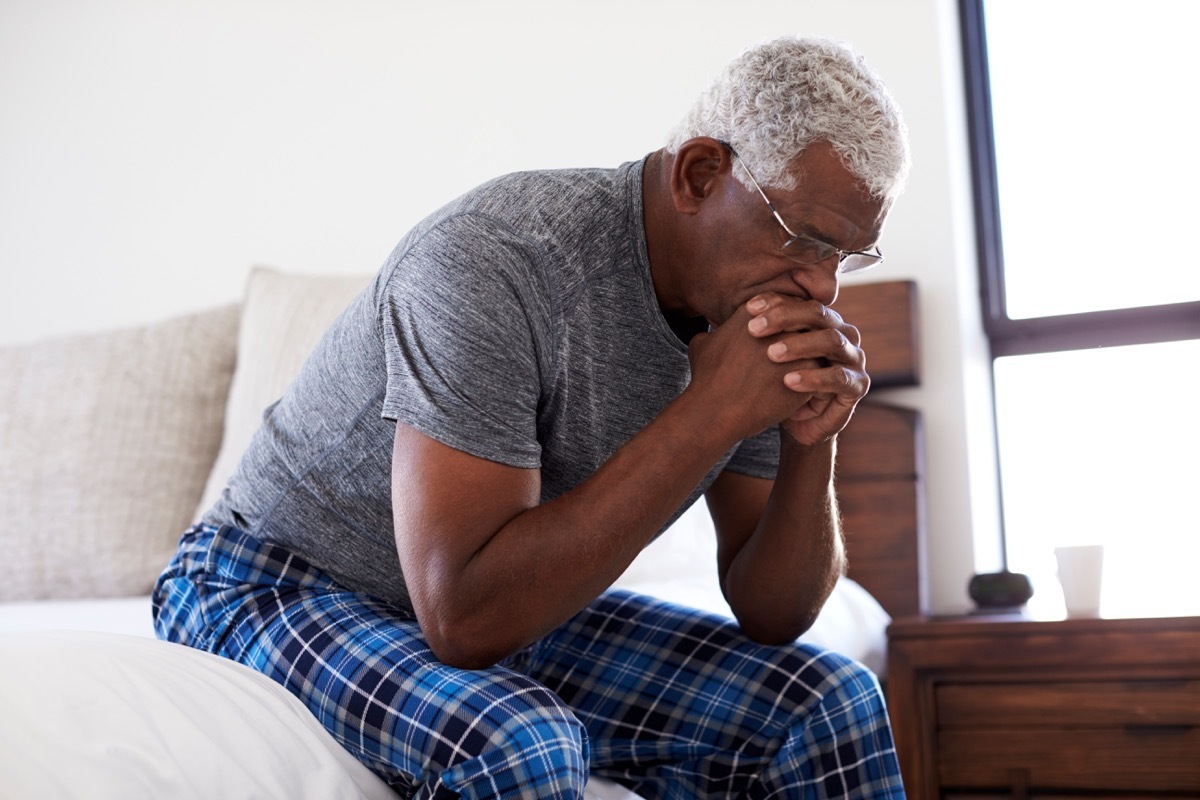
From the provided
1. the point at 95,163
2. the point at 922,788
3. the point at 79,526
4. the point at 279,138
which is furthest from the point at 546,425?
the point at 95,163

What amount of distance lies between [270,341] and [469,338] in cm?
118

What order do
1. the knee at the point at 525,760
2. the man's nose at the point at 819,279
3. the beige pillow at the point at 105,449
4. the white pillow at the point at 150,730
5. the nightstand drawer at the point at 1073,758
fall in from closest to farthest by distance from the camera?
the white pillow at the point at 150,730 < the knee at the point at 525,760 < the man's nose at the point at 819,279 < the nightstand drawer at the point at 1073,758 < the beige pillow at the point at 105,449

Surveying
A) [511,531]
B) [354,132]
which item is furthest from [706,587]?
[354,132]

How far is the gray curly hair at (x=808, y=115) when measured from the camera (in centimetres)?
106

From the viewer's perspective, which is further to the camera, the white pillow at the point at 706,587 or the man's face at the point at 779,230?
the white pillow at the point at 706,587

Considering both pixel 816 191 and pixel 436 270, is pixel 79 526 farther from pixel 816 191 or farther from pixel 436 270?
pixel 816 191

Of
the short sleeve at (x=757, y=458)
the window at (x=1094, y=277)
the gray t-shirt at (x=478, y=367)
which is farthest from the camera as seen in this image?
the window at (x=1094, y=277)

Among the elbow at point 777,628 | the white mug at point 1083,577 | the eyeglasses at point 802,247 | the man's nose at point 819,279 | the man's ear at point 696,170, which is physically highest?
the man's ear at point 696,170

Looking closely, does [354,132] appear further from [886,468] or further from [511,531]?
[511,531]

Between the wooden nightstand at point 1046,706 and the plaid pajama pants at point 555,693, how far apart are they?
57 centimetres

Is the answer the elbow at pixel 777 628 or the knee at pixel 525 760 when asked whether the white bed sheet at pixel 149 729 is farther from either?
the elbow at pixel 777 628

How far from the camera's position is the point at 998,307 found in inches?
88.4

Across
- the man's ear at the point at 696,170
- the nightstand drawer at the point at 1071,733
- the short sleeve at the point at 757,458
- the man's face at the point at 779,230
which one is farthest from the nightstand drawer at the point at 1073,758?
the man's ear at the point at 696,170

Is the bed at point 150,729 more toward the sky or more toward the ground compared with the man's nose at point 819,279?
more toward the ground
